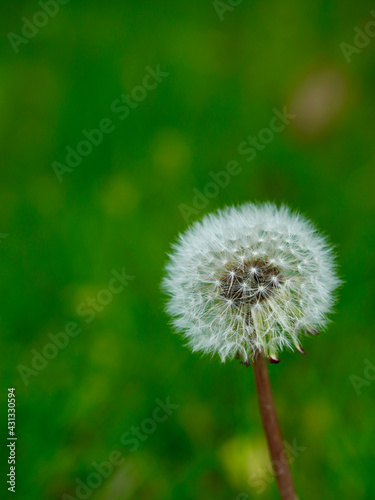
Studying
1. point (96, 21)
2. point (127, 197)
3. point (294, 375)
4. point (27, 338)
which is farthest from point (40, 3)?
point (294, 375)

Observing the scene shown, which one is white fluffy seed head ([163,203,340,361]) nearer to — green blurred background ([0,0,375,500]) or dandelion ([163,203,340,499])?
dandelion ([163,203,340,499])

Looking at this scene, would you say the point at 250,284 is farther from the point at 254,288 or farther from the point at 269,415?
the point at 269,415

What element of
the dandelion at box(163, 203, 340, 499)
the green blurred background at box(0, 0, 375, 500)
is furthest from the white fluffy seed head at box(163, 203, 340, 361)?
the green blurred background at box(0, 0, 375, 500)

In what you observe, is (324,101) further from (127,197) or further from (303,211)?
(127,197)

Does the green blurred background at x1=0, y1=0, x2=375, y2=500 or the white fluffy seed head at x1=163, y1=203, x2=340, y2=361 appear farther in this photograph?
the green blurred background at x1=0, y1=0, x2=375, y2=500

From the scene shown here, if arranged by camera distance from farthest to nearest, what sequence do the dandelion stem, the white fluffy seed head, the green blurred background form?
the green blurred background → the white fluffy seed head → the dandelion stem

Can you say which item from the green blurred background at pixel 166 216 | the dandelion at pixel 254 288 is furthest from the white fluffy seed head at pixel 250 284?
the green blurred background at pixel 166 216
